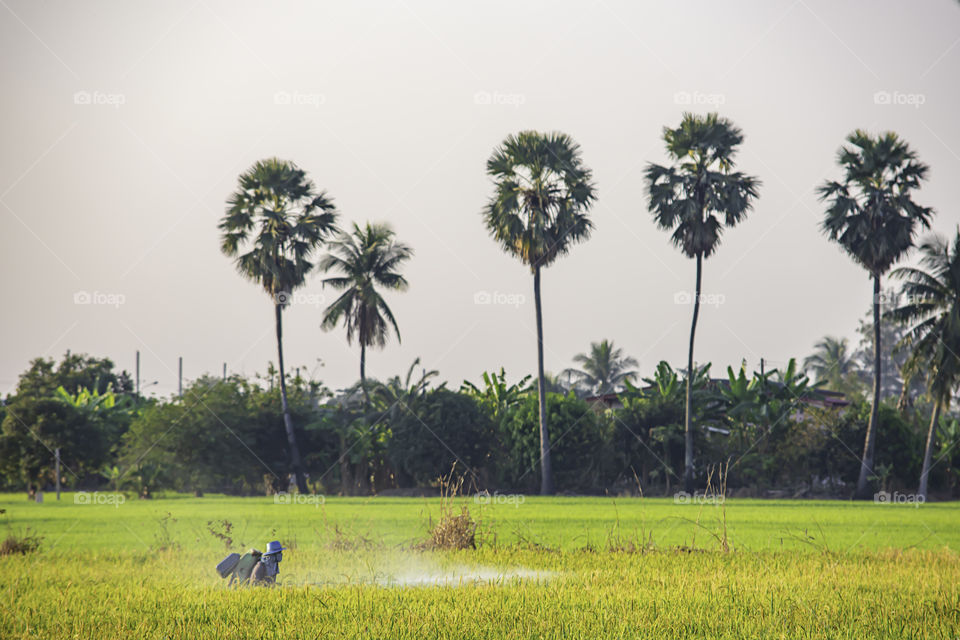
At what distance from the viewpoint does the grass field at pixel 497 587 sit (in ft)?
31.6

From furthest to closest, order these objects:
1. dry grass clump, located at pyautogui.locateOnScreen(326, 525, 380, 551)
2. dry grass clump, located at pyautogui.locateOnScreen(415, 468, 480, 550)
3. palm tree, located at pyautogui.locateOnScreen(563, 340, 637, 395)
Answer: palm tree, located at pyautogui.locateOnScreen(563, 340, 637, 395), dry grass clump, located at pyautogui.locateOnScreen(415, 468, 480, 550), dry grass clump, located at pyautogui.locateOnScreen(326, 525, 380, 551)

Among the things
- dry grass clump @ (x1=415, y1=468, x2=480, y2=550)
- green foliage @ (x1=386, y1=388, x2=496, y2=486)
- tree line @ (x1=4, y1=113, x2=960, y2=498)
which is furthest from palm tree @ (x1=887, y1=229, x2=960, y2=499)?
dry grass clump @ (x1=415, y1=468, x2=480, y2=550)

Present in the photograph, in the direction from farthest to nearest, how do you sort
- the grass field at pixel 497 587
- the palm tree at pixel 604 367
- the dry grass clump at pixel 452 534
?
1. the palm tree at pixel 604 367
2. the dry grass clump at pixel 452 534
3. the grass field at pixel 497 587

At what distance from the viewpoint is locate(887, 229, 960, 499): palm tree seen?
4103 centimetres

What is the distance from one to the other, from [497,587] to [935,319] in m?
35.5

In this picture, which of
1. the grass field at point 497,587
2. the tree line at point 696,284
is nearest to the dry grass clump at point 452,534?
the grass field at point 497,587

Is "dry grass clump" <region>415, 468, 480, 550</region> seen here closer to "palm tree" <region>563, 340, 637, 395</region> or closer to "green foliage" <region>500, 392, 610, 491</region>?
"green foliage" <region>500, 392, 610, 491</region>

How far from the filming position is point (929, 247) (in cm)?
4188

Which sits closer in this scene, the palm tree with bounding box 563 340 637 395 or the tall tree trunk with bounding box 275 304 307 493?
the tall tree trunk with bounding box 275 304 307 493

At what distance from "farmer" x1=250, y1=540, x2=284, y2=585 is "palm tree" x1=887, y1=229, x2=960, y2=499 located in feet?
115

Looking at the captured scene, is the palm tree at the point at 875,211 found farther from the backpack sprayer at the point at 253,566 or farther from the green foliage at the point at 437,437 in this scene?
the backpack sprayer at the point at 253,566

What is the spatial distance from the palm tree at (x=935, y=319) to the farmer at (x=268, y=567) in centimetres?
3498

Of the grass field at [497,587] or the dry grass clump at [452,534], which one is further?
the dry grass clump at [452,534]

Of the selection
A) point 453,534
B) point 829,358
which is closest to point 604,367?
point 829,358
